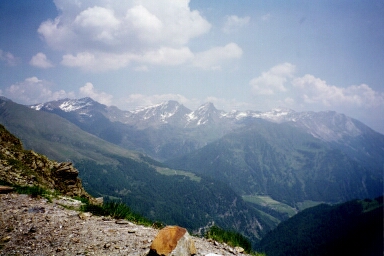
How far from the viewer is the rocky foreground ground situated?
8.05 metres

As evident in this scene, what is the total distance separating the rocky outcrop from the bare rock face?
1533 cm

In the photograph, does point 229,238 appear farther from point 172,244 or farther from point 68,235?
point 68,235

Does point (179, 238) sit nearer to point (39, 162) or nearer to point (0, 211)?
point (0, 211)

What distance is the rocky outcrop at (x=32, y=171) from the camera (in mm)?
17469

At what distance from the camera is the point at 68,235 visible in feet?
29.9

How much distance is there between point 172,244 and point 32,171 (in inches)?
743

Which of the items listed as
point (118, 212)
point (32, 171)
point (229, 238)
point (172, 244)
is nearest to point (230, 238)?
point (229, 238)

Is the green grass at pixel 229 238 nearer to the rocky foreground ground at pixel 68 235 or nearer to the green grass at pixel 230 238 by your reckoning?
the green grass at pixel 230 238

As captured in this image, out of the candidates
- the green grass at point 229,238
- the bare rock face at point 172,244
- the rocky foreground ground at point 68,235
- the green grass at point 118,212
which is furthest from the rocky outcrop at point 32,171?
the bare rock face at point 172,244

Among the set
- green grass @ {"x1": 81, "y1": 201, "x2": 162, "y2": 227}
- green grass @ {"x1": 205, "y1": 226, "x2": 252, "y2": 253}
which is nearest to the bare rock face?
green grass @ {"x1": 205, "y1": 226, "x2": 252, "y2": 253}

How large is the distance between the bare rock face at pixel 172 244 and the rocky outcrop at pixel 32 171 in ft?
50.3

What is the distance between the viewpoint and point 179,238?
25.0 ft

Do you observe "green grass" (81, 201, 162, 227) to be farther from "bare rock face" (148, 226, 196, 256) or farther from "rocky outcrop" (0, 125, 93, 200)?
"rocky outcrop" (0, 125, 93, 200)

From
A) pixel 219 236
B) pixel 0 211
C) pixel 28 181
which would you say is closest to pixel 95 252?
pixel 219 236
